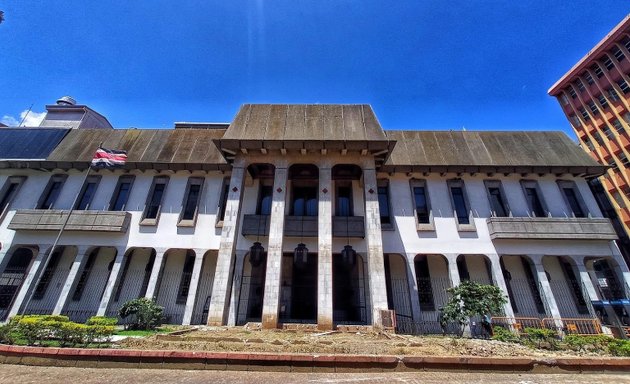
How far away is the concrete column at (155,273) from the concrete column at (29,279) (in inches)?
248

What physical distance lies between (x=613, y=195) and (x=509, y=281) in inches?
980

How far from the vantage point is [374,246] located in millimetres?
14391

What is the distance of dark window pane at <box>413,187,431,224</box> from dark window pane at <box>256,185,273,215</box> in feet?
31.8

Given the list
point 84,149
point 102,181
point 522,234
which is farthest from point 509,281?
point 84,149

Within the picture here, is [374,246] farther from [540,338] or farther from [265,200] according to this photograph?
[265,200]

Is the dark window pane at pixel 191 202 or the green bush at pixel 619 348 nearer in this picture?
the green bush at pixel 619 348

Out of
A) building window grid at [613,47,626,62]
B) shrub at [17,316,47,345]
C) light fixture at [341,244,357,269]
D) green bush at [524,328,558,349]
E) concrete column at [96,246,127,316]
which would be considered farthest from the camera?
building window grid at [613,47,626,62]

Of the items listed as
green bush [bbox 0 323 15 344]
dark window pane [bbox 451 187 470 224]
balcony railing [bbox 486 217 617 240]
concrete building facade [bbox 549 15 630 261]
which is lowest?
green bush [bbox 0 323 15 344]

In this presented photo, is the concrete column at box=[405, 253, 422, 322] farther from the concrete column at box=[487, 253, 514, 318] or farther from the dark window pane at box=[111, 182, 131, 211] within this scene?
the dark window pane at box=[111, 182, 131, 211]

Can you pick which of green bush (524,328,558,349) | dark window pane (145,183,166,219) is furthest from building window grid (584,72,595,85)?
dark window pane (145,183,166,219)

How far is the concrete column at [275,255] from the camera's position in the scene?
13.2m

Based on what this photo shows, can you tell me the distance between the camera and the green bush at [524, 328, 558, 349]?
32.2 ft

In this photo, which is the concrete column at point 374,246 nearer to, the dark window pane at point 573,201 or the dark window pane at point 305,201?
the dark window pane at point 305,201

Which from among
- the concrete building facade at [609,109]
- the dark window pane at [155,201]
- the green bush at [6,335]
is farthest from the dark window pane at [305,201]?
the concrete building facade at [609,109]
